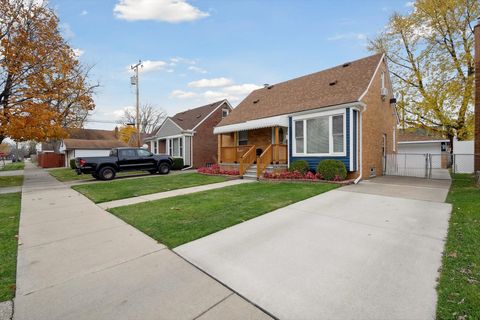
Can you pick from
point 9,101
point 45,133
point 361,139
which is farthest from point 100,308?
point 9,101

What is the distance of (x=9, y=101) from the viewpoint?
1351 centimetres

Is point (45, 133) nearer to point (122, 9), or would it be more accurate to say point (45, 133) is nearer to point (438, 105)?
point (122, 9)

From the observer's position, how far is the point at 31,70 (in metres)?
13.7

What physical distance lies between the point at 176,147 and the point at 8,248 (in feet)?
60.9

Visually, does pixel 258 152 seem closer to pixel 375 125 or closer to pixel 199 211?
pixel 375 125

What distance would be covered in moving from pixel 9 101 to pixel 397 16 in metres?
26.8

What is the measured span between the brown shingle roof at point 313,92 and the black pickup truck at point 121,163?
5.38 m

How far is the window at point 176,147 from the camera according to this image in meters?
21.6

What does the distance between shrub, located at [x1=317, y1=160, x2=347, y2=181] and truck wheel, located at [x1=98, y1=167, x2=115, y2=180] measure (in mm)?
11737

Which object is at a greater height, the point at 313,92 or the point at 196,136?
the point at 313,92

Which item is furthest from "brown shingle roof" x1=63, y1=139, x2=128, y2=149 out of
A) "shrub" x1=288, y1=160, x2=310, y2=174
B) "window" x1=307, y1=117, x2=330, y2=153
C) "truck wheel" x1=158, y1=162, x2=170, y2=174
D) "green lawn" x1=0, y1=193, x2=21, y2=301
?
"window" x1=307, y1=117, x2=330, y2=153

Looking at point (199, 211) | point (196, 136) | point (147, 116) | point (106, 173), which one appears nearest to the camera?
point (199, 211)

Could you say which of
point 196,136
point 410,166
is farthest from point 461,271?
point 196,136

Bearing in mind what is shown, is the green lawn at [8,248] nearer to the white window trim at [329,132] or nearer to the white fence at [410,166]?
the white window trim at [329,132]
